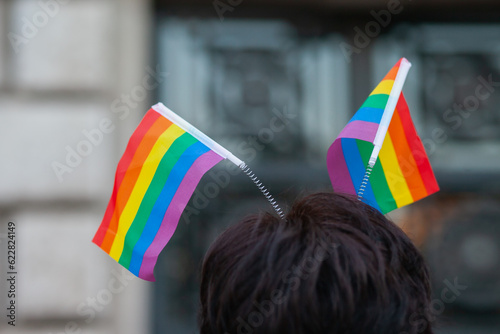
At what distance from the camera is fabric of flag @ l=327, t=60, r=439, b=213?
116cm

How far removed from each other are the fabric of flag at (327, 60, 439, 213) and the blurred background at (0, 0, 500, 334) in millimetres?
1623

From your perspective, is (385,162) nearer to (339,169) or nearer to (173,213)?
(339,169)

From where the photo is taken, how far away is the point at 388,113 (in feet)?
3.76

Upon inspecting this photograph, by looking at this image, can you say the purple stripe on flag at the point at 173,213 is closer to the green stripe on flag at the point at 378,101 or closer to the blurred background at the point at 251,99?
the green stripe on flag at the point at 378,101

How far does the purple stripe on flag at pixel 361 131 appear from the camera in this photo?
110cm

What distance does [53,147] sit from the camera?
2.56 meters

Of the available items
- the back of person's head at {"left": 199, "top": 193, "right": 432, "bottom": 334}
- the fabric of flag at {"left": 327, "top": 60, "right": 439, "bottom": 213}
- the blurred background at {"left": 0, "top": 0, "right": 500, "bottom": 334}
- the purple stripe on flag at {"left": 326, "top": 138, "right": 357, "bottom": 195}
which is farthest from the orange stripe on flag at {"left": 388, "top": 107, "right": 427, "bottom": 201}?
the blurred background at {"left": 0, "top": 0, "right": 500, "bottom": 334}

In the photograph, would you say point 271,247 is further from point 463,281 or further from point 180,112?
point 463,281

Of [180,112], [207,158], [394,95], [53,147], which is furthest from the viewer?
[180,112]

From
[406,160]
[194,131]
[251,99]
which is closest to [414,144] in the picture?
[406,160]

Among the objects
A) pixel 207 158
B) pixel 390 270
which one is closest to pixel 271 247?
pixel 390 270

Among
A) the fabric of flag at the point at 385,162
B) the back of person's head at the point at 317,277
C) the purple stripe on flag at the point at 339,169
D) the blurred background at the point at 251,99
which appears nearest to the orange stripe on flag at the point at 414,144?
the fabric of flag at the point at 385,162

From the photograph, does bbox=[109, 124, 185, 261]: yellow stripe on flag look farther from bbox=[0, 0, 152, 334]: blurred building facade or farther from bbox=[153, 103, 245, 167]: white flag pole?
bbox=[0, 0, 152, 334]: blurred building facade

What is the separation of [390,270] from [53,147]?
81.3 inches
